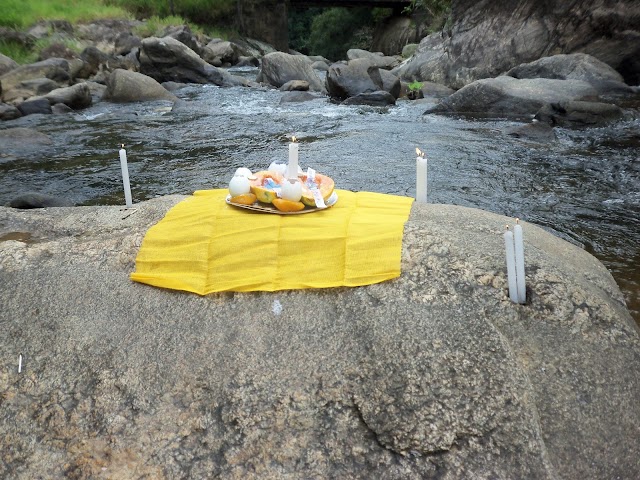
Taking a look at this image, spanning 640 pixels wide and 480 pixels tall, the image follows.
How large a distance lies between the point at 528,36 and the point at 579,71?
282 centimetres

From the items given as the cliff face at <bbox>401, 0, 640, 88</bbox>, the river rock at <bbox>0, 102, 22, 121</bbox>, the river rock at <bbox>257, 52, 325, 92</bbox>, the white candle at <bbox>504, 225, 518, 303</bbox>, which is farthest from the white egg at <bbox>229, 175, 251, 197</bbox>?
the river rock at <bbox>257, 52, 325, 92</bbox>

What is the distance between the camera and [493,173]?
24.0ft

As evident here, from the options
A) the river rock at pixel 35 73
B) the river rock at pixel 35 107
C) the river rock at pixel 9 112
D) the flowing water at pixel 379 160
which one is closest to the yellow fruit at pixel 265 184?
the flowing water at pixel 379 160

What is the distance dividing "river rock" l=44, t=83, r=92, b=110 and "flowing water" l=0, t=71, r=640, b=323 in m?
1.02

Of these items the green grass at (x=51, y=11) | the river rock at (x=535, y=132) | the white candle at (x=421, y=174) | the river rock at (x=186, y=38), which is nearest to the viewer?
the white candle at (x=421, y=174)

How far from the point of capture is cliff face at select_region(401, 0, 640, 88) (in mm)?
13477

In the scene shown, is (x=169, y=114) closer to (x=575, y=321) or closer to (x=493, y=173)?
(x=493, y=173)

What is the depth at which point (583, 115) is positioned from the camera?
381 inches

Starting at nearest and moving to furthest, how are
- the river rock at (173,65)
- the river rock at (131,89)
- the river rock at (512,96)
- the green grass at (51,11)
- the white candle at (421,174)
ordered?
the white candle at (421,174), the river rock at (512,96), the river rock at (131,89), the river rock at (173,65), the green grass at (51,11)

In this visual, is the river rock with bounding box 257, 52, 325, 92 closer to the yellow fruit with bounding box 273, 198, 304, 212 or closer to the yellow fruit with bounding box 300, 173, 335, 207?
the yellow fruit with bounding box 300, 173, 335, 207

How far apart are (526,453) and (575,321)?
0.65 m

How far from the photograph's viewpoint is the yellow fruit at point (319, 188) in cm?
303

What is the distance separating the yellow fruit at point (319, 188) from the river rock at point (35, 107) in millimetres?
10704

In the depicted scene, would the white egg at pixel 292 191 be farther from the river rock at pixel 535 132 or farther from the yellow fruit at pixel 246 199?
the river rock at pixel 535 132
